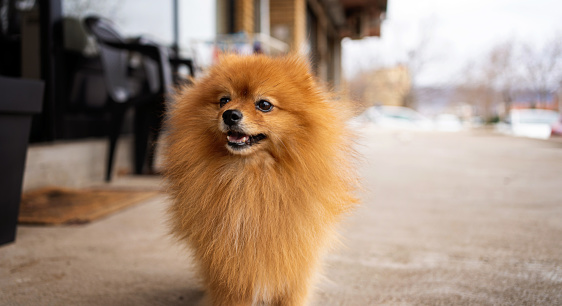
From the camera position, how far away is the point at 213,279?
154 cm

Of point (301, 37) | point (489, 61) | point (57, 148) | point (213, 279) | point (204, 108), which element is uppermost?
point (489, 61)

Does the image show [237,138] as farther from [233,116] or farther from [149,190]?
[149,190]

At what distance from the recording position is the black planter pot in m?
2.25

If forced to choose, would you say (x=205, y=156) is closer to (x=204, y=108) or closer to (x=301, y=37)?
(x=204, y=108)

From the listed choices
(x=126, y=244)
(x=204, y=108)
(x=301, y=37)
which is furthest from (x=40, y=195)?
(x=301, y=37)

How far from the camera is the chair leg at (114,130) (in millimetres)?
4383

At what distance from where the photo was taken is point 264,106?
1.53 meters

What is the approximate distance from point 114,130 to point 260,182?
337 cm

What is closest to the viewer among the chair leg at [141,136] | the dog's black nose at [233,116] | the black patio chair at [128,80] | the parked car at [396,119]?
the dog's black nose at [233,116]

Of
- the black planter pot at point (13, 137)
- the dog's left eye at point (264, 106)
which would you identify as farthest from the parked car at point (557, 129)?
the black planter pot at point (13, 137)

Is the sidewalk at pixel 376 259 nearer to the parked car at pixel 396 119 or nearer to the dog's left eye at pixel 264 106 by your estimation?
the dog's left eye at pixel 264 106

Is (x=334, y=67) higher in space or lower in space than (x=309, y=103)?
higher

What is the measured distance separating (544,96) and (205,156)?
90.4ft

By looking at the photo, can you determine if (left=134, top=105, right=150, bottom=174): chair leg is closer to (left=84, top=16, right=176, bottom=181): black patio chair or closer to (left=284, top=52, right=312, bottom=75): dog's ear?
(left=84, top=16, right=176, bottom=181): black patio chair
